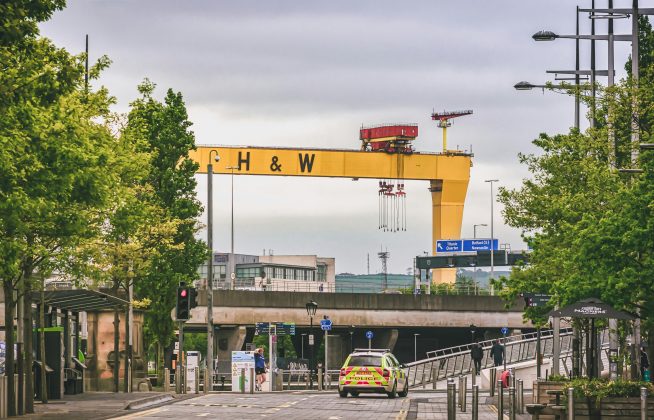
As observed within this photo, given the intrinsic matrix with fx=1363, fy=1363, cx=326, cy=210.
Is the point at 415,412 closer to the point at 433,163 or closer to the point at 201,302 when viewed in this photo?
the point at 201,302

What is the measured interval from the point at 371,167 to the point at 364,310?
38.5 ft

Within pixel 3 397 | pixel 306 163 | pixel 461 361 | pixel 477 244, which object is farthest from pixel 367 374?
pixel 477 244

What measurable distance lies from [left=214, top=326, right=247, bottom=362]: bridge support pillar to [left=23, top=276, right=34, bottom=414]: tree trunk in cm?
4580

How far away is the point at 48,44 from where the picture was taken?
27312 millimetres

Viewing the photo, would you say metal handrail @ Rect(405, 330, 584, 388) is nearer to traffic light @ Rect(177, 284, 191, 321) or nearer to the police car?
the police car

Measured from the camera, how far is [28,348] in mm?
32219

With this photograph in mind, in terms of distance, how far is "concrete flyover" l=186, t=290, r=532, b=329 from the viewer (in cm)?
7838

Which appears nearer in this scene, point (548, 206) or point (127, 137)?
point (127, 137)

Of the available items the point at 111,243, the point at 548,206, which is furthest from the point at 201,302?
the point at 548,206

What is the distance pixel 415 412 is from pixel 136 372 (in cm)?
2218

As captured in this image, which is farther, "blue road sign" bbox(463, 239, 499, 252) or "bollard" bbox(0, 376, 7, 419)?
"blue road sign" bbox(463, 239, 499, 252)

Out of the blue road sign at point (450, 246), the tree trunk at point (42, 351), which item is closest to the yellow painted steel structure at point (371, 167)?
the blue road sign at point (450, 246)

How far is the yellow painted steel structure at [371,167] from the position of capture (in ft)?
281

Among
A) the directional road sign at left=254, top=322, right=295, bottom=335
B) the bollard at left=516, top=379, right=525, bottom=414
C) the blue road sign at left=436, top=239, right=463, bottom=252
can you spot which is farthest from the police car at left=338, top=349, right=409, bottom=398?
the blue road sign at left=436, top=239, right=463, bottom=252
